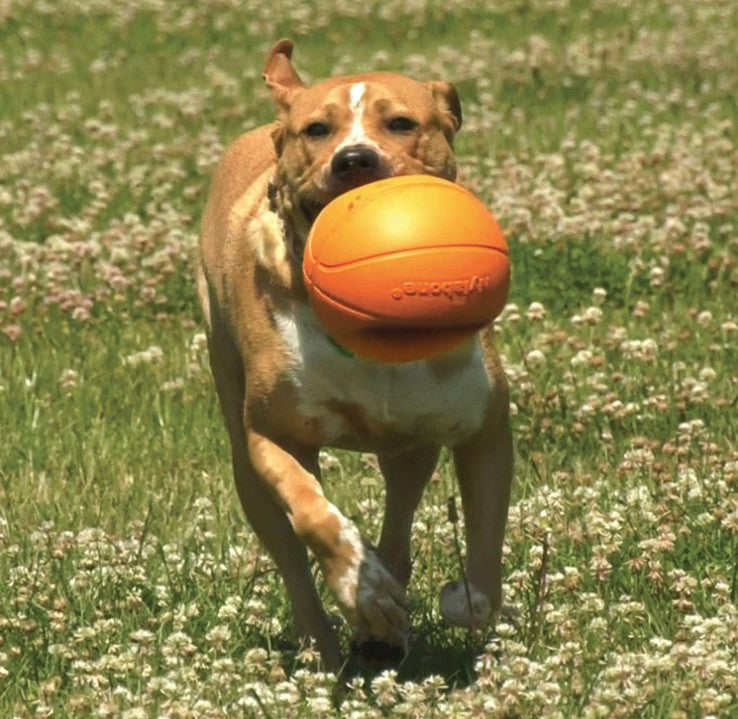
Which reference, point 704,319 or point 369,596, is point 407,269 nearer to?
point 369,596

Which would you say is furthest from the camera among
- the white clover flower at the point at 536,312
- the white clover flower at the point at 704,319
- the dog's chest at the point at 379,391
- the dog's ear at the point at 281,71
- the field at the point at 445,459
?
the white clover flower at the point at 704,319

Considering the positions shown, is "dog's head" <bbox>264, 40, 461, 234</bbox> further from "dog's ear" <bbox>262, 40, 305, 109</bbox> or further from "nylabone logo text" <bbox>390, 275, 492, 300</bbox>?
"nylabone logo text" <bbox>390, 275, 492, 300</bbox>

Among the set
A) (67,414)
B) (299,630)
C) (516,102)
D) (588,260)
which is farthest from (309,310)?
(516,102)

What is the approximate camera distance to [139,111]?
563 inches

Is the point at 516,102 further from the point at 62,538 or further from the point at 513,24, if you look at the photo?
the point at 62,538

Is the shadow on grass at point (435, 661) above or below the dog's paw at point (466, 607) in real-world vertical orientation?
below

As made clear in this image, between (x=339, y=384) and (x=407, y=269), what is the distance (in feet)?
2.23

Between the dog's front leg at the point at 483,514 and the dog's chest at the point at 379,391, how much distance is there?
2.6 inches

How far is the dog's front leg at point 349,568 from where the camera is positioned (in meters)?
5.54

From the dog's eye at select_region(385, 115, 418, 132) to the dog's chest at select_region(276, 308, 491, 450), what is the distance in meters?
0.53

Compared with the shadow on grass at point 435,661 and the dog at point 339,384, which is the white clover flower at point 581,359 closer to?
the dog at point 339,384

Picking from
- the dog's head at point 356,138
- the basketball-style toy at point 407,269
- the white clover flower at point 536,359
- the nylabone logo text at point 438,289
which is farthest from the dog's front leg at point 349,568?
the white clover flower at point 536,359

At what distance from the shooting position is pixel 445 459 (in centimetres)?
802

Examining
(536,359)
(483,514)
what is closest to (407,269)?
(483,514)
